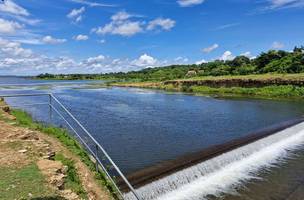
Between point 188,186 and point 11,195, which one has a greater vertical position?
point 11,195

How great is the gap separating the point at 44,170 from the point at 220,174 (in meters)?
9.08

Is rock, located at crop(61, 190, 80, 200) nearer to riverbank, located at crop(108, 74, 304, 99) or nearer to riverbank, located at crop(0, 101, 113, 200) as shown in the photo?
riverbank, located at crop(0, 101, 113, 200)

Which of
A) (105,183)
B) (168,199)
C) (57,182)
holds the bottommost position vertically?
(168,199)

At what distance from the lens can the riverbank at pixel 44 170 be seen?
781 centimetres

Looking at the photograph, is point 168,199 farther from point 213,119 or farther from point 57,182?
point 213,119

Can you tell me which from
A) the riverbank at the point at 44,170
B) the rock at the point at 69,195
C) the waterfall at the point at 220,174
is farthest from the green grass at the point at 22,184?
the waterfall at the point at 220,174

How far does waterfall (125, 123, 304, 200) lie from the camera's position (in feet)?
41.8

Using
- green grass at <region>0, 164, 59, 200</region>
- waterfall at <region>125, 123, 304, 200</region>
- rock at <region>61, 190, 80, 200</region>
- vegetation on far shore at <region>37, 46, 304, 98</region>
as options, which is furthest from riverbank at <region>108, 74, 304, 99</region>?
green grass at <region>0, 164, 59, 200</region>

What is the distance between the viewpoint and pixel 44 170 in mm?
8977

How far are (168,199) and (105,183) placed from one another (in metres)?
3.47

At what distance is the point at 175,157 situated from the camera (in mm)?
16969

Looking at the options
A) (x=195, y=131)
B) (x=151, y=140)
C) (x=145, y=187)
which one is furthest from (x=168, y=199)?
(x=195, y=131)

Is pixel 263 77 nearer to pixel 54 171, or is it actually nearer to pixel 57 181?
pixel 54 171

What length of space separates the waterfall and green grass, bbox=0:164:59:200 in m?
4.31
